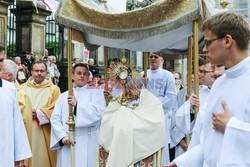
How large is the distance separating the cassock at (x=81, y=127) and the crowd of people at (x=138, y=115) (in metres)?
0.01

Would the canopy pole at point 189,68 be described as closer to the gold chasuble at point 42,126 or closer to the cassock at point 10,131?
the gold chasuble at point 42,126

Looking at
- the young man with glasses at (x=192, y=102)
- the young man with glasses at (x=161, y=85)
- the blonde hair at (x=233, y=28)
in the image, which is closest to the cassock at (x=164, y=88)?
the young man with glasses at (x=161, y=85)

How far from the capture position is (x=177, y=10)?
183 inches

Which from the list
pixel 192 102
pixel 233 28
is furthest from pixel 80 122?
pixel 233 28

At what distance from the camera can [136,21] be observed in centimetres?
484

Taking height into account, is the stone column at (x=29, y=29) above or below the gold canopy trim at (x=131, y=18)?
above

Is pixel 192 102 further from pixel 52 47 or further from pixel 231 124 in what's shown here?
pixel 52 47

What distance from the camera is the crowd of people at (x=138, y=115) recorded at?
2398 mm

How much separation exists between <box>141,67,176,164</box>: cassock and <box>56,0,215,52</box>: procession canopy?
1.34 metres

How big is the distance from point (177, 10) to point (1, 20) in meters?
9.54

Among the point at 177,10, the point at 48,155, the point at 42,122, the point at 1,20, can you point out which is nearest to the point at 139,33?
the point at 177,10

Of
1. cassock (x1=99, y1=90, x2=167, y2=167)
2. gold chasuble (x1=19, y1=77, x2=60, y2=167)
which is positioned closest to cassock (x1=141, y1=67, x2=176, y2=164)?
gold chasuble (x1=19, y1=77, x2=60, y2=167)

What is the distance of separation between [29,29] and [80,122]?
35.5ft

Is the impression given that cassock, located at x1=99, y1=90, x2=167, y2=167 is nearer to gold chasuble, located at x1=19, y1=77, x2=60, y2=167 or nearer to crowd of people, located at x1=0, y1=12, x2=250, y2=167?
crowd of people, located at x1=0, y1=12, x2=250, y2=167
